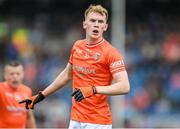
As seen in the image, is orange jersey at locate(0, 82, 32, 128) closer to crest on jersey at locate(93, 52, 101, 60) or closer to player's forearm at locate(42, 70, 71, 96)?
player's forearm at locate(42, 70, 71, 96)

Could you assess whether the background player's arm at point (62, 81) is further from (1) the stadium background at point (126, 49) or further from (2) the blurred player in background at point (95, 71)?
(1) the stadium background at point (126, 49)

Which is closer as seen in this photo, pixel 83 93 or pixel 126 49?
pixel 83 93

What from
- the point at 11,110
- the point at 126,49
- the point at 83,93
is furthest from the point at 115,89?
the point at 126,49

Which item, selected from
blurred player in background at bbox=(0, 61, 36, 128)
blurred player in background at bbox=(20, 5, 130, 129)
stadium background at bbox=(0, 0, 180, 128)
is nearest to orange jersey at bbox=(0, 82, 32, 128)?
blurred player in background at bbox=(0, 61, 36, 128)

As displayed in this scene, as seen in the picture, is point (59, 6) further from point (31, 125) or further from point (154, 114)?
point (31, 125)

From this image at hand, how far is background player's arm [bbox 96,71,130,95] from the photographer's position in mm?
6715

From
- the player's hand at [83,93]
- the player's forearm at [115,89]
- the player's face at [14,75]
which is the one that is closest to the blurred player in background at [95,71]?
the player's forearm at [115,89]

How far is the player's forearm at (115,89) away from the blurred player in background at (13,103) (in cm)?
321

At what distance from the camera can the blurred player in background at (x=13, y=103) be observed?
970cm

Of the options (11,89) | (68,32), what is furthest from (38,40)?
(11,89)

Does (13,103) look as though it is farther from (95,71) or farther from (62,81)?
(95,71)

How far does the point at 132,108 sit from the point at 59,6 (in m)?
4.83

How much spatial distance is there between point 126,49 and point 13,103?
7694 mm

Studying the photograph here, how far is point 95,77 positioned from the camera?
7027mm
